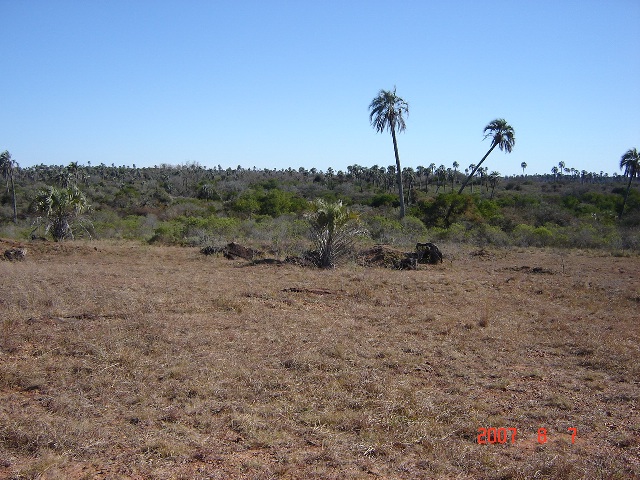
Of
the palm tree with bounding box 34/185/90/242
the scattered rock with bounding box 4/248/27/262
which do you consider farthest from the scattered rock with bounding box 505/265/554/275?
the palm tree with bounding box 34/185/90/242

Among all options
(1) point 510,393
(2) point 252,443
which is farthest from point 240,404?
(1) point 510,393

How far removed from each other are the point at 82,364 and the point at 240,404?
8.70 ft

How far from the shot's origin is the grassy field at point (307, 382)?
15.3 ft

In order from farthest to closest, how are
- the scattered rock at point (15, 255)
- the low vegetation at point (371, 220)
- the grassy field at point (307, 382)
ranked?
the low vegetation at point (371, 220) → the scattered rock at point (15, 255) → the grassy field at point (307, 382)

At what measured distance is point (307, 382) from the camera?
6.79 m

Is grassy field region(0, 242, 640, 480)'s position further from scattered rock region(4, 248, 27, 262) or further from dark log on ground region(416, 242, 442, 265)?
dark log on ground region(416, 242, 442, 265)

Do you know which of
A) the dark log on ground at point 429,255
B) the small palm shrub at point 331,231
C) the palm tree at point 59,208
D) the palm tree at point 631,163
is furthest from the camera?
the palm tree at point 631,163

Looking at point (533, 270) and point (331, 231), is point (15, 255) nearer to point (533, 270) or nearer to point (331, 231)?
point (331, 231)

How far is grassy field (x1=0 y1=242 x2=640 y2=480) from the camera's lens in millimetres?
4664

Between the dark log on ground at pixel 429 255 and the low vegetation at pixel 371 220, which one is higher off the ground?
the low vegetation at pixel 371 220

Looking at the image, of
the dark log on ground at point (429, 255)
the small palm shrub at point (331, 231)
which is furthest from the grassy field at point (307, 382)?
the dark log on ground at point (429, 255)

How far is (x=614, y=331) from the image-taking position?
33.9ft

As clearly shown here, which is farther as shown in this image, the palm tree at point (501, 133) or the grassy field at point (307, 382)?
the palm tree at point (501, 133)

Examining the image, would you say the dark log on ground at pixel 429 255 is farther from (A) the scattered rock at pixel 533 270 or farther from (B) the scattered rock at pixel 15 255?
(B) the scattered rock at pixel 15 255
